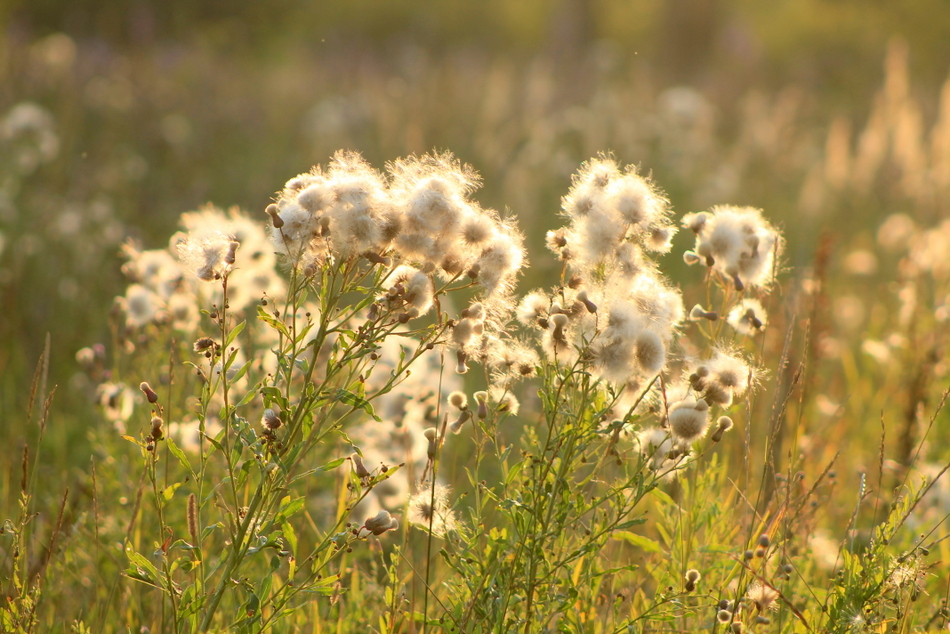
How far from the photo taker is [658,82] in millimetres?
12281

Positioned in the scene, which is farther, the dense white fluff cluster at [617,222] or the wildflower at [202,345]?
the dense white fluff cluster at [617,222]

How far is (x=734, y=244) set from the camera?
1916 mm

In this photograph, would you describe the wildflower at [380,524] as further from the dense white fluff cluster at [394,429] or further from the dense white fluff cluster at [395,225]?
the dense white fluff cluster at [394,429]

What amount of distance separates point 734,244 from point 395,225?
0.79 metres

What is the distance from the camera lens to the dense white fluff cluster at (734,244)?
6.29 ft

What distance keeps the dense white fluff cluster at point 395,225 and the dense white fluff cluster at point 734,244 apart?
0.45 meters

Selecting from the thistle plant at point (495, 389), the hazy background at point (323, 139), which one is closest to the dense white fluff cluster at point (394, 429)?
the thistle plant at point (495, 389)

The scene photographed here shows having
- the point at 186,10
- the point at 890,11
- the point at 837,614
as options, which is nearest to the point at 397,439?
the point at 837,614

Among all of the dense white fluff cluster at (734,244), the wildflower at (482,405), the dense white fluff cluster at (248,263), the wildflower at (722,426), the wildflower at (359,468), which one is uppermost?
the dense white fluff cluster at (248,263)

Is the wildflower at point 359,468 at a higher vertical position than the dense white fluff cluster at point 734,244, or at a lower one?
lower

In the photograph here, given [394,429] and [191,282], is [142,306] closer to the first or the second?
[191,282]

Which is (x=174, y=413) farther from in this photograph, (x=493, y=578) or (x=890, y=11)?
(x=890, y=11)

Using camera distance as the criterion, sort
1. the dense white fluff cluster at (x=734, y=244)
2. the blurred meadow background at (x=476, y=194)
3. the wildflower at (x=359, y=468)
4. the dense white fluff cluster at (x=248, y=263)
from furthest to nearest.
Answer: the blurred meadow background at (x=476, y=194) < the dense white fluff cluster at (x=248, y=263) < the dense white fluff cluster at (x=734, y=244) < the wildflower at (x=359, y=468)

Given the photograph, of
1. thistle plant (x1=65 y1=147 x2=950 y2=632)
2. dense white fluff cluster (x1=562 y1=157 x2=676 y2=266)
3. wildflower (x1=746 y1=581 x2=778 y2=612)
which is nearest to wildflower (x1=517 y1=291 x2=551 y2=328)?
thistle plant (x1=65 y1=147 x2=950 y2=632)
